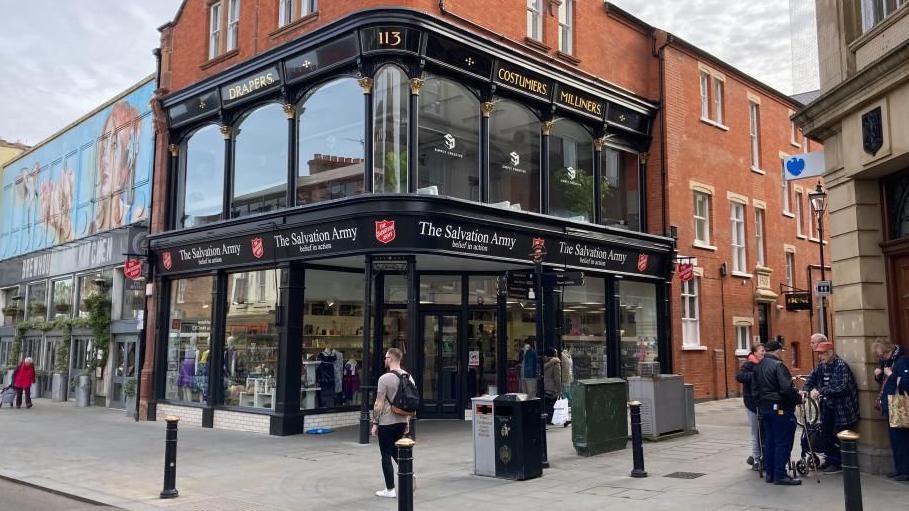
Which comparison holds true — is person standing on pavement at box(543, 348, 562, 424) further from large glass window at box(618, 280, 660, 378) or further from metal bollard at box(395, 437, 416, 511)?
metal bollard at box(395, 437, 416, 511)

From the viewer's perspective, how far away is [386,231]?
576 inches

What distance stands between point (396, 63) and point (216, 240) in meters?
6.58

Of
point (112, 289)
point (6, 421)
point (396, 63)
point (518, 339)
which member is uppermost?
point (396, 63)

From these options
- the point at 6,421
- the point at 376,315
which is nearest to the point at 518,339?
the point at 376,315

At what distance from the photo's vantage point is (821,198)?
21109 mm

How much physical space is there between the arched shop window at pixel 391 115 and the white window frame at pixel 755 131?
15.4 metres

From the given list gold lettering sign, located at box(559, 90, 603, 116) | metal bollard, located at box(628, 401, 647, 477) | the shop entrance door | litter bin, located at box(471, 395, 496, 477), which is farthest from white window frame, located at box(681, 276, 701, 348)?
litter bin, located at box(471, 395, 496, 477)

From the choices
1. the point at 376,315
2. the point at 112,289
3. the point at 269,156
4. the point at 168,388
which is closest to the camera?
the point at 376,315

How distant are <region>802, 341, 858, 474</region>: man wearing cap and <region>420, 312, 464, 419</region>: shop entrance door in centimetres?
887

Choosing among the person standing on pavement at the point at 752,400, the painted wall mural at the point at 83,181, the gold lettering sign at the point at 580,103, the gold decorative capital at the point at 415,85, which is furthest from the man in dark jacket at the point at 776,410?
the painted wall mural at the point at 83,181

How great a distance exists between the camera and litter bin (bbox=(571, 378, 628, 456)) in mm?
12344

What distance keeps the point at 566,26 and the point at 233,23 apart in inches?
339

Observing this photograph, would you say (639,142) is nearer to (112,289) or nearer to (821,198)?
(821,198)

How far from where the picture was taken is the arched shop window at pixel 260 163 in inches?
683
